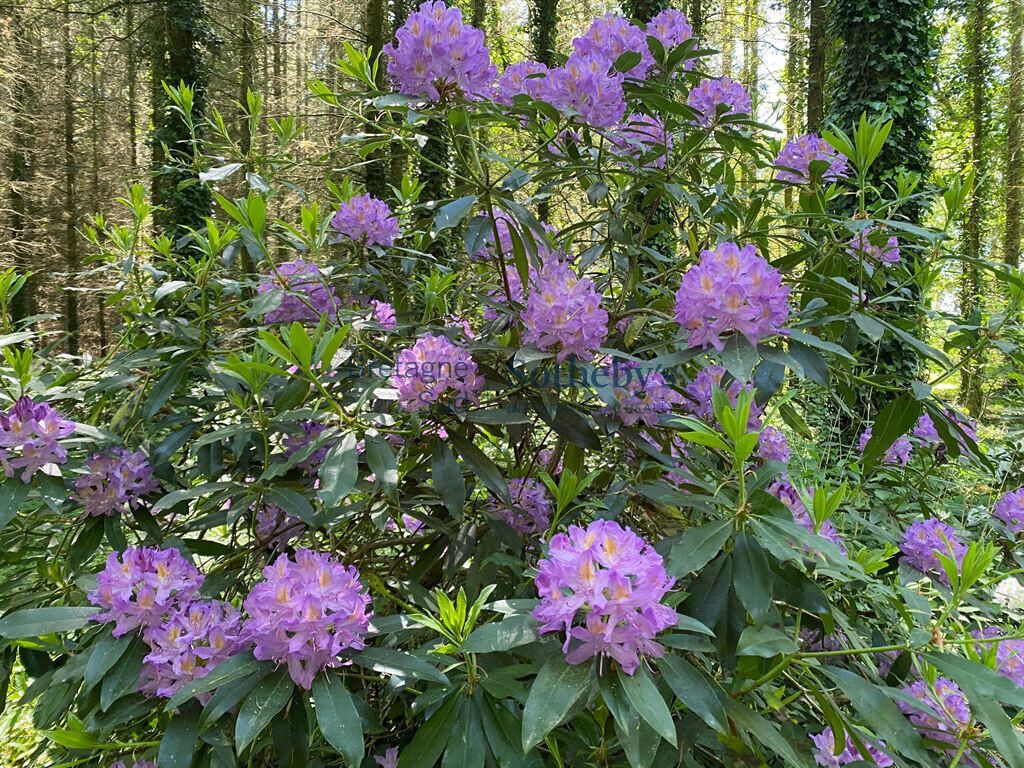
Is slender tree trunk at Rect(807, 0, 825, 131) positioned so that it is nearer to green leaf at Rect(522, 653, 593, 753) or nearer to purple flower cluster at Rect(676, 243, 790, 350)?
purple flower cluster at Rect(676, 243, 790, 350)

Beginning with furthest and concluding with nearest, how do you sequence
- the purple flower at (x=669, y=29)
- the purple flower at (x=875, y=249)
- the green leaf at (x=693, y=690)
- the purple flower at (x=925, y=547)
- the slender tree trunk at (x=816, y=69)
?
the slender tree trunk at (x=816, y=69) → the purple flower at (x=669, y=29) → the purple flower at (x=875, y=249) → the purple flower at (x=925, y=547) → the green leaf at (x=693, y=690)

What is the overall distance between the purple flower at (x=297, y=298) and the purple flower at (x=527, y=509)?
0.67m

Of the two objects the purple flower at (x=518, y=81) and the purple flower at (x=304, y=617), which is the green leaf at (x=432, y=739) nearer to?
the purple flower at (x=304, y=617)

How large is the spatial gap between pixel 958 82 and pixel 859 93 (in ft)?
28.2

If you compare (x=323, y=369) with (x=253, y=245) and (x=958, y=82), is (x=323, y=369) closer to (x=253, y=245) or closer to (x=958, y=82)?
(x=253, y=245)

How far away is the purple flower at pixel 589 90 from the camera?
1.51 metres

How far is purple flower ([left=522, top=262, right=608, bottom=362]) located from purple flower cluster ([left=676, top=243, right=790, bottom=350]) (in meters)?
0.20

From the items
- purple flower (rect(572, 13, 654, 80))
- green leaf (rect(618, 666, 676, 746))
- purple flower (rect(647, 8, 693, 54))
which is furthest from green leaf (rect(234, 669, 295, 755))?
purple flower (rect(647, 8, 693, 54))

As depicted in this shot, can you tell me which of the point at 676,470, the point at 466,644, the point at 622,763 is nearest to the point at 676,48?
the point at 676,470

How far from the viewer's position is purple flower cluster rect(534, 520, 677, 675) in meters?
0.83

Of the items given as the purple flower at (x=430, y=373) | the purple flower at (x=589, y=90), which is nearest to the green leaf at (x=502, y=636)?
the purple flower at (x=430, y=373)

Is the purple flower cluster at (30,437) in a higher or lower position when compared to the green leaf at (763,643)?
higher

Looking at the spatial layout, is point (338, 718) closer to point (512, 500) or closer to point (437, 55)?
point (512, 500)

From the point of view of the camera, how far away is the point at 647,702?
2.61ft
